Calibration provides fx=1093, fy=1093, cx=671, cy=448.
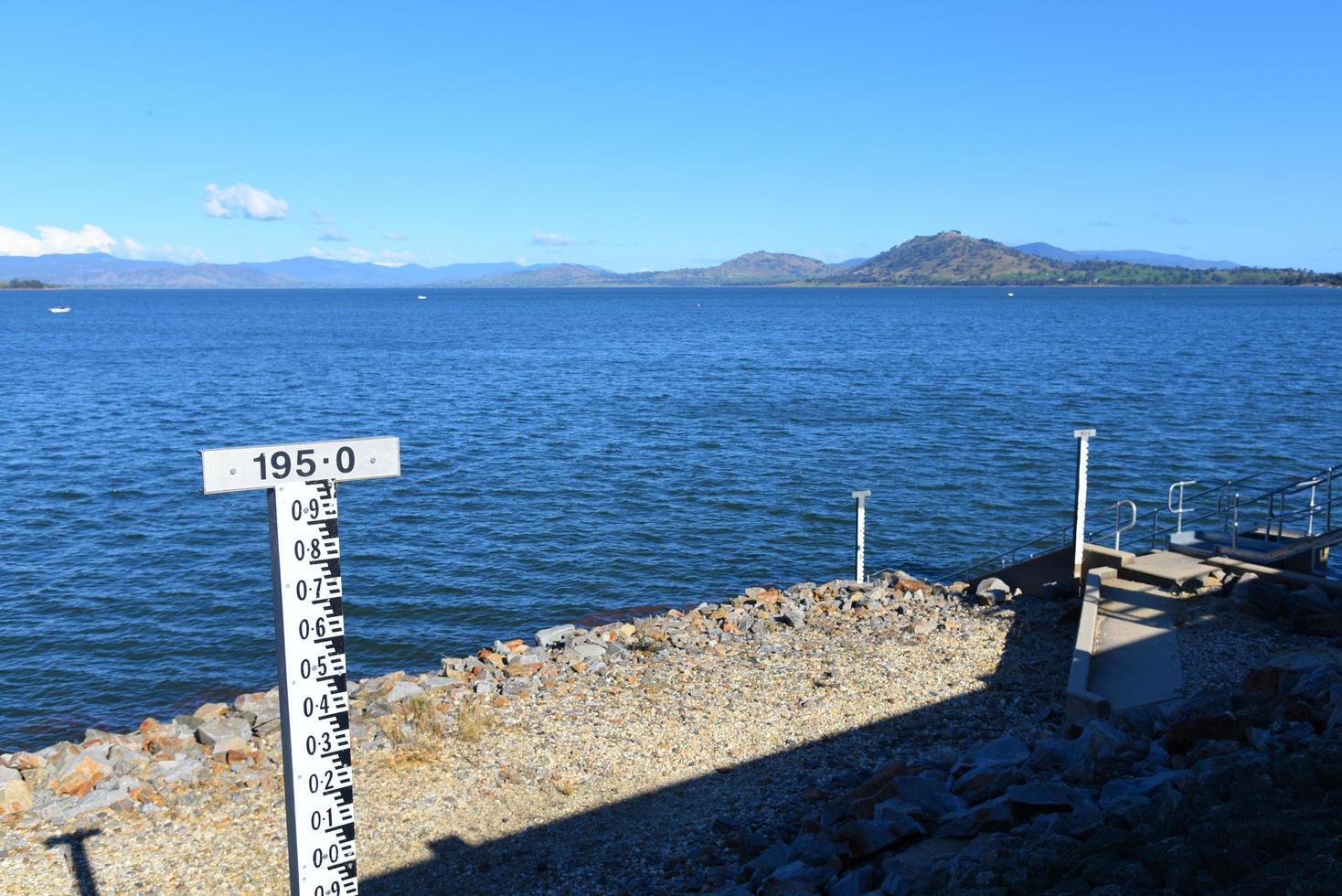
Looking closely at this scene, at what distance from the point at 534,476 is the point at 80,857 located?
23.6m

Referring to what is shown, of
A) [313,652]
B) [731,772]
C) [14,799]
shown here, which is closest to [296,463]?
[313,652]

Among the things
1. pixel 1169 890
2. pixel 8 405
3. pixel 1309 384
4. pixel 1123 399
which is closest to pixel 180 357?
pixel 8 405

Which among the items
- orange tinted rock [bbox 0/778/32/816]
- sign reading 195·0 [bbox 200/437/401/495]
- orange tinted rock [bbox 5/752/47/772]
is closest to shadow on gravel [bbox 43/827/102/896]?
orange tinted rock [bbox 0/778/32/816]

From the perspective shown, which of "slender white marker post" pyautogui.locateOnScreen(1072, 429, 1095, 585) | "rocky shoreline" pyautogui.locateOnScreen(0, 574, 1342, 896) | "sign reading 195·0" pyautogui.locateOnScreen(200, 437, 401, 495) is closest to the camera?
"sign reading 195·0" pyautogui.locateOnScreen(200, 437, 401, 495)

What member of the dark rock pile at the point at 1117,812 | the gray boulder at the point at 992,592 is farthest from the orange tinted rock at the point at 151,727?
the gray boulder at the point at 992,592

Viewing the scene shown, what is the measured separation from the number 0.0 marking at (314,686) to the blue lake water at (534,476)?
1246 centimetres

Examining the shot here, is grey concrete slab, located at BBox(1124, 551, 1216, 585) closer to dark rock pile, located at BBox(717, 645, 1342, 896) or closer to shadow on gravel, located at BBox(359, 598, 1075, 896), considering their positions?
shadow on gravel, located at BBox(359, 598, 1075, 896)

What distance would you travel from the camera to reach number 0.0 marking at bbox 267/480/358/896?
5.18 m

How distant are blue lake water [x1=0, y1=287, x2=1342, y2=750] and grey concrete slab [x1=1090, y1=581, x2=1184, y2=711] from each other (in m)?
8.24

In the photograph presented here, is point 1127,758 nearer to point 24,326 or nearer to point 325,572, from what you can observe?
point 325,572

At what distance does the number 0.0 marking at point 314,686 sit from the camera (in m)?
5.18

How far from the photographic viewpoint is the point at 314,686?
5.27 metres

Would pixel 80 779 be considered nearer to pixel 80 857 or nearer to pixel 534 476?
pixel 80 857

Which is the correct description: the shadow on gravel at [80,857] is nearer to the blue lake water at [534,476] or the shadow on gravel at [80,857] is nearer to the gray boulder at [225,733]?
the gray boulder at [225,733]
